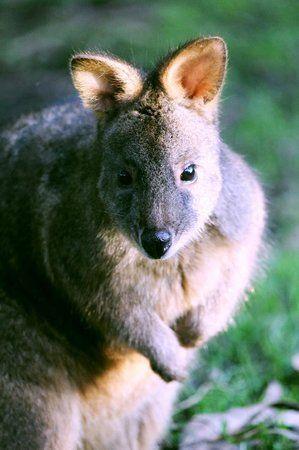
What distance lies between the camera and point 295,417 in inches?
202

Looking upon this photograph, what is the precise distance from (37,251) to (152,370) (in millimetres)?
833

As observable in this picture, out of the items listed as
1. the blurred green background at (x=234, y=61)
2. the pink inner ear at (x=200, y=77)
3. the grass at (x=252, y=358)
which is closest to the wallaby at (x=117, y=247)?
the pink inner ear at (x=200, y=77)

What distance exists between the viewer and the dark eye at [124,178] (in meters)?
4.11

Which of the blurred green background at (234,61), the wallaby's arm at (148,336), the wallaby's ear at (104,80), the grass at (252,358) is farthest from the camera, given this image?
the blurred green background at (234,61)

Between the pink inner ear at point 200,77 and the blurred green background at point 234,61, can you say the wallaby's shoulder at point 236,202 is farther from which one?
the blurred green background at point 234,61

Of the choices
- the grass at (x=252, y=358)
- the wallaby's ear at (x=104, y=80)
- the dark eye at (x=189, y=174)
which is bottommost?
the grass at (x=252, y=358)

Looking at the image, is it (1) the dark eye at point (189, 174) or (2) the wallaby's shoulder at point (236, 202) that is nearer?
(1) the dark eye at point (189, 174)

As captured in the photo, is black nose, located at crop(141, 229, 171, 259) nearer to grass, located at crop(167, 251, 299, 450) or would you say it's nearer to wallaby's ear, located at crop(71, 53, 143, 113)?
wallaby's ear, located at crop(71, 53, 143, 113)

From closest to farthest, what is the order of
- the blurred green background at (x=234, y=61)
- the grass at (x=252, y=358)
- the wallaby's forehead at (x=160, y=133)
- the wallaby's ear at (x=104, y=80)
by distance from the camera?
the wallaby's forehead at (x=160, y=133) < the wallaby's ear at (x=104, y=80) < the grass at (x=252, y=358) < the blurred green background at (x=234, y=61)

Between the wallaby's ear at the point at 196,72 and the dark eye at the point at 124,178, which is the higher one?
the wallaby's ear at the point at 196,72

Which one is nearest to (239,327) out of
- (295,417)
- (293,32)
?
(295,417)

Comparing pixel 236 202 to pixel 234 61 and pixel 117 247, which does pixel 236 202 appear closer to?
pixel 117 247

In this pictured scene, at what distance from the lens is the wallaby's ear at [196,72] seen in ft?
13.5

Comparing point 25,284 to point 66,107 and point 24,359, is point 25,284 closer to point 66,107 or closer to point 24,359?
point 24,359
